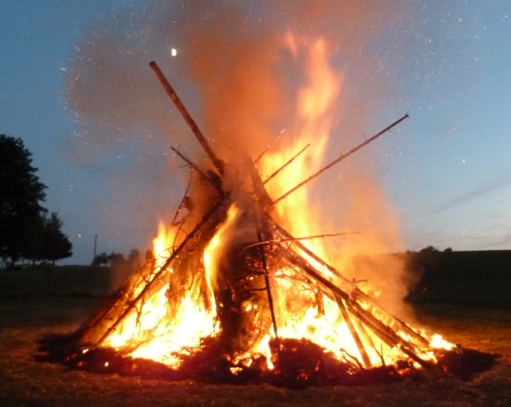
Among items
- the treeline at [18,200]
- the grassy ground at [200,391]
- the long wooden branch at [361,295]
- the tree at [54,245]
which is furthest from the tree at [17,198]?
the long wooden branch at [361,295]

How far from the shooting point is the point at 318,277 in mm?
8484

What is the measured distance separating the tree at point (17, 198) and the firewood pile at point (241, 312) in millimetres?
21904

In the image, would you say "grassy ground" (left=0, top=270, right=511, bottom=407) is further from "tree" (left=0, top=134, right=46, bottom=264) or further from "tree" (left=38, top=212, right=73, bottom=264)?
"tree" (left=38, top=212, right=73, bottom=264)

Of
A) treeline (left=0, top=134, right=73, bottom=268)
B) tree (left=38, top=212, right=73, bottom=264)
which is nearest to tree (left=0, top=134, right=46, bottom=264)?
treeline (left=0, top=134, right=73, bottom=268)

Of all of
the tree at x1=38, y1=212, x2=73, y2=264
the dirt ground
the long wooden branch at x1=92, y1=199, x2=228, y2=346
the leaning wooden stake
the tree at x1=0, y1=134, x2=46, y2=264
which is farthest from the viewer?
the tree at x1=38, y1=212, x2=73, y2=264

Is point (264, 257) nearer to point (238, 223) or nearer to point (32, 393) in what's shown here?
point (238, 223)

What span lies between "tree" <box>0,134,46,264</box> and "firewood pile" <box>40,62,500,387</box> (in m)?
21.9

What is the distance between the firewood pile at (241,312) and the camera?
7.58 meters

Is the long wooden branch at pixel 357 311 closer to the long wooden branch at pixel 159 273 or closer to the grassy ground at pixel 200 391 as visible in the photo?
the grassy ground at pixel 200 391

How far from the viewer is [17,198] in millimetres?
30141

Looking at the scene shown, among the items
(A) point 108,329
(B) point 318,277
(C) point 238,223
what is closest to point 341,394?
(B) point 318,277

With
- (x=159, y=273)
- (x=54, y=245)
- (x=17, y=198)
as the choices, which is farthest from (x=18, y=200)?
(x=159, y=273)

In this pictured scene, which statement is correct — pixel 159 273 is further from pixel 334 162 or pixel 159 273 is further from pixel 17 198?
pixel 17 198

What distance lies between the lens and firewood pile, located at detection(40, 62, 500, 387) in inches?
298
